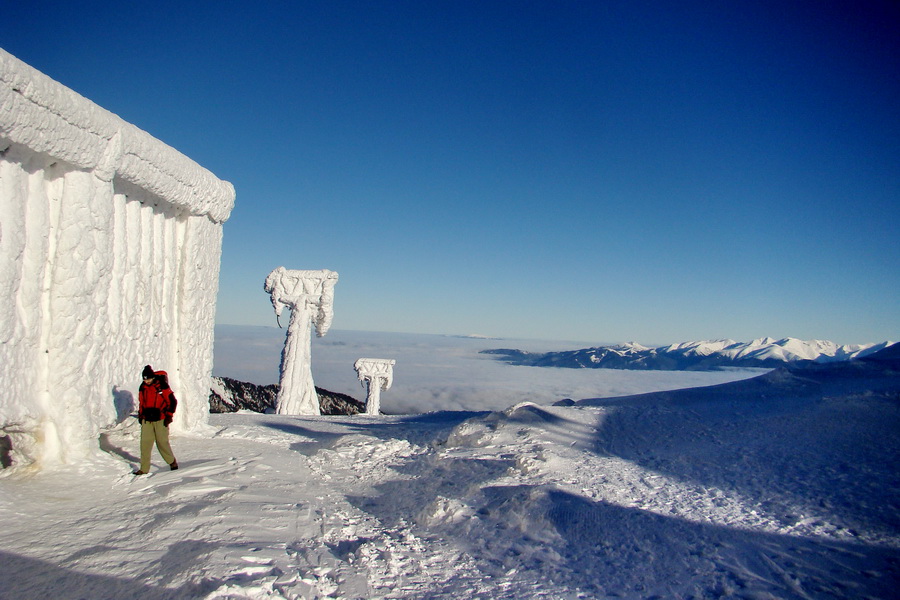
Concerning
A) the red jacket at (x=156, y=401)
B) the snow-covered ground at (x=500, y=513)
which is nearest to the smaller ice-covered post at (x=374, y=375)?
the snow-covered ground at (x=500, y=513)

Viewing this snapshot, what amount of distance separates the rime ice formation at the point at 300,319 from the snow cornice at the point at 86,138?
5.54 metres

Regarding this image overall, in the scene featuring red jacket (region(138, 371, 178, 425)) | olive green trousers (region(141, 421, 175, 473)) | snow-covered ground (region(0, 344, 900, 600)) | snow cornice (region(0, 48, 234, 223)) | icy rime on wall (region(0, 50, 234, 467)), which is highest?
snow cornice (region(0, 48, 234, 223))

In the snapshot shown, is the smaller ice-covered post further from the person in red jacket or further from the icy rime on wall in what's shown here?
the person in red jacket

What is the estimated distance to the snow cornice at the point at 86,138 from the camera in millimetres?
4062

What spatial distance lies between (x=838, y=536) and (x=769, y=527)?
40 centimetres

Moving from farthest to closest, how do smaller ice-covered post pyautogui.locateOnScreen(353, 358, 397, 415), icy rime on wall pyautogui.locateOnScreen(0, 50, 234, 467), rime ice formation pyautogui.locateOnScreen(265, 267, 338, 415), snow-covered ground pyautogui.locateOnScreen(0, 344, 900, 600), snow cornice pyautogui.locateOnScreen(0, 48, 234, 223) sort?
smaller ice-covered post pyautogui.locateOnScreen(353, 358, 397, 415)
rime ice formation pyautogui.locateOnScreen(265, 267, 338, 415)
icy rime on wall pyautogui.locateOnScreen(0, 50, 234, 467)
snow cornice pyautogui.locateOnScreen(0, 48, 234, 223)
snow-covered ground pyautogui.locateOnScreen(0, 344, 900, 600)

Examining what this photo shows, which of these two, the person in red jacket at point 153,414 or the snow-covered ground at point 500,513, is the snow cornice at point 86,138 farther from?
the snow-covered ground at point 500,513

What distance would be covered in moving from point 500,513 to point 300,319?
8.86 m

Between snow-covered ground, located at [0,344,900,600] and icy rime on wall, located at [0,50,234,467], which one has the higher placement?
icy rime on wall, located at [0,50,234,467]

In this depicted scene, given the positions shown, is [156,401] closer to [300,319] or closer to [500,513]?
[500,513]

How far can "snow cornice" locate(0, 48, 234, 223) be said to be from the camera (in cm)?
406

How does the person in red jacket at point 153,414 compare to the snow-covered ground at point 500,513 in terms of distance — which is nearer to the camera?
the snow-covered ground at point 500,513

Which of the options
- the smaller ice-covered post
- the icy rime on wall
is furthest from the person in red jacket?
the smaller ice-covered post

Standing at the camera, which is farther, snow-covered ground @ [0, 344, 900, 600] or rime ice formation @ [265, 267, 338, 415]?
rime ice formation @ [265, 267, 338, 415]
